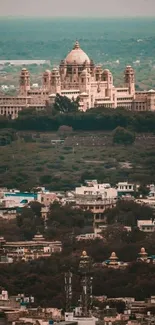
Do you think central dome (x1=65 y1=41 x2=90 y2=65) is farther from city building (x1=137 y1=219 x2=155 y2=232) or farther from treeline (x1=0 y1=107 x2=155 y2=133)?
city building (x1=137 y1=219 x2=155 y2=232)

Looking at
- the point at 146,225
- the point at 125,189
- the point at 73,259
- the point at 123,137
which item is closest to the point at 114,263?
the point at 73,259

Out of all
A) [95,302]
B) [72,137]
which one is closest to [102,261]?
[95,302]

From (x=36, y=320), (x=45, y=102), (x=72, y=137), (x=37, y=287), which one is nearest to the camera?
(x=36, y=320)

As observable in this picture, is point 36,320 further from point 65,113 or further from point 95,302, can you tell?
point 65,113

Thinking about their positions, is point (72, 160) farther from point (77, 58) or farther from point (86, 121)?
point (77, 58)

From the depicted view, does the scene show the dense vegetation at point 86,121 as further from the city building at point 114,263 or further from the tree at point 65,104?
the city building at point 114,263

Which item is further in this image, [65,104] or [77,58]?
[77,58]

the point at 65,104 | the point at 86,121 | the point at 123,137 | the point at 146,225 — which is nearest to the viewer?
the point at 146,225
